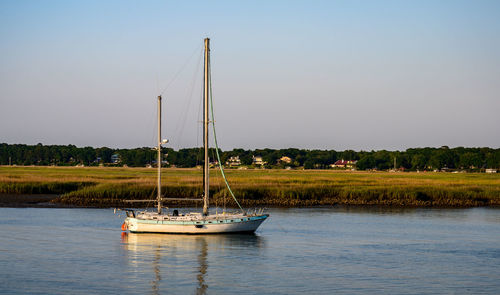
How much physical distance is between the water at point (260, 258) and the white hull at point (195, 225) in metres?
0.56

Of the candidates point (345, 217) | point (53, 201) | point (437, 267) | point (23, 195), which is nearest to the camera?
point (437, 267)

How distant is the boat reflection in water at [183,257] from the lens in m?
29.3

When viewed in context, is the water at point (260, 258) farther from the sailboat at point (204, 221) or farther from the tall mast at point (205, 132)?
the tall mast at point (205, 132)

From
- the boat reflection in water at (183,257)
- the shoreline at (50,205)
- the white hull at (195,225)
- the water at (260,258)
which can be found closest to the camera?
the water at (260,258)

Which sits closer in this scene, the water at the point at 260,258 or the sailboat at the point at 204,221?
the water at the point at 260,258

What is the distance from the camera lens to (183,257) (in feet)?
117

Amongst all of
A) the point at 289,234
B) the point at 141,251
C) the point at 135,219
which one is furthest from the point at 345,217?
the point at 141,251

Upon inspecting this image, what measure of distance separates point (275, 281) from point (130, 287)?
6.41 m

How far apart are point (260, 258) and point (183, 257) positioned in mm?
4146

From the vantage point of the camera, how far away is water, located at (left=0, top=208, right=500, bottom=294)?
28.6 meters

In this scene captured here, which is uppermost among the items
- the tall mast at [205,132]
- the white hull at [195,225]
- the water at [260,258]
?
the tall mast at [205,132]

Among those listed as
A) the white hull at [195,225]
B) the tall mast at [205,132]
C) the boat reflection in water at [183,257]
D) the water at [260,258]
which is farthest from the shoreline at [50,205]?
the boat reflection in water at [183,257]

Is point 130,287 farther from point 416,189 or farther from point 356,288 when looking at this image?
point 416,189

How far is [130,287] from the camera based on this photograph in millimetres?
27969
